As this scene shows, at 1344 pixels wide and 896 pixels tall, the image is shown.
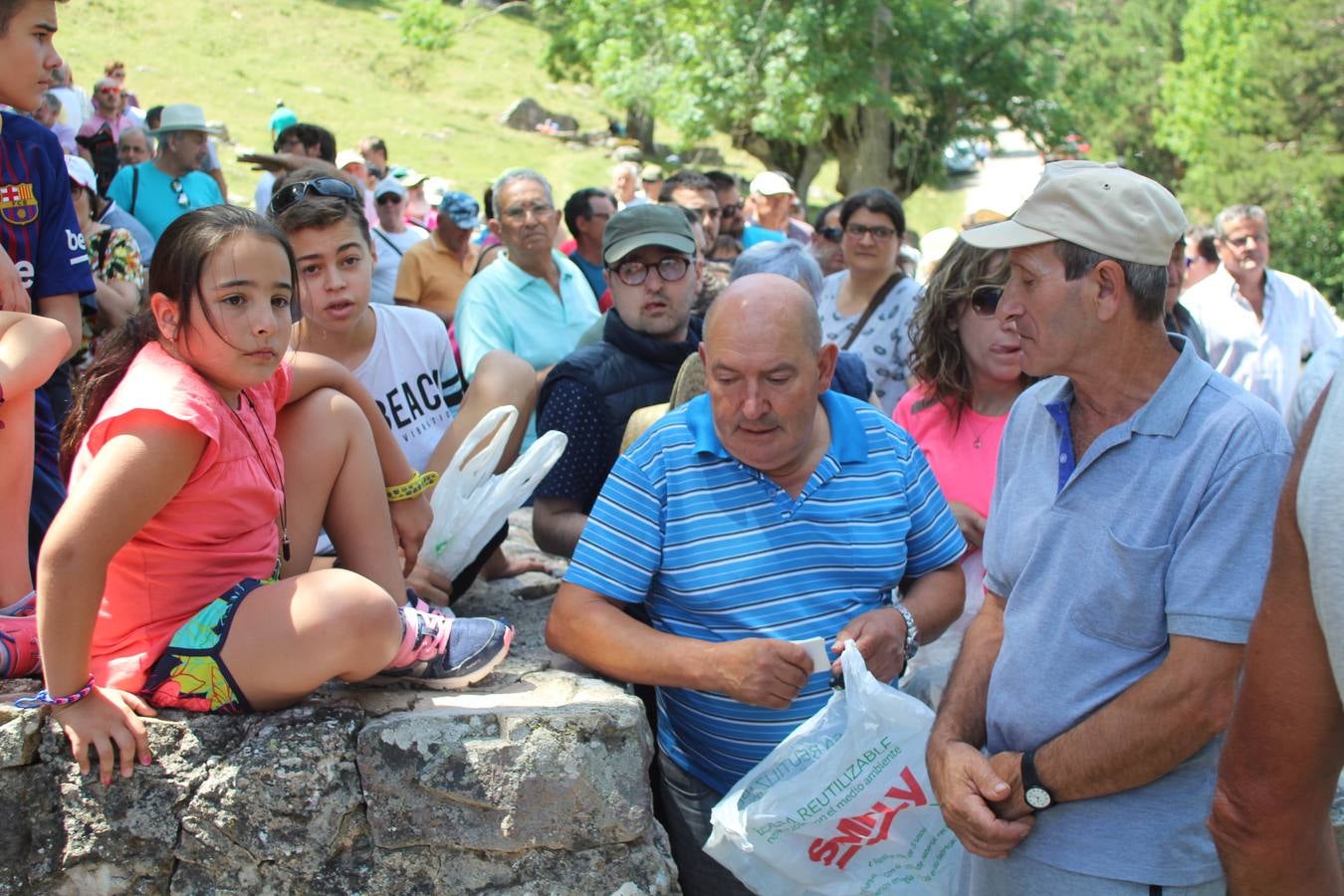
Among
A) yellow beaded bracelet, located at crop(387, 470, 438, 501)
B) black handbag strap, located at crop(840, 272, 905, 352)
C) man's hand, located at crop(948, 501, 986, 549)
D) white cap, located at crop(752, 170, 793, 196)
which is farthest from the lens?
white cap, located at crop(752, 170, 793, 196)

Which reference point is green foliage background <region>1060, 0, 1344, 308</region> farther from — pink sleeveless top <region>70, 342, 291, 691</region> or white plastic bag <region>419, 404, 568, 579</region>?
pink sleeveless top <region>70, 342, 291, 691</region>

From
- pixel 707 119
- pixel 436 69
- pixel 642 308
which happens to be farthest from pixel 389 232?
pixel 436 69

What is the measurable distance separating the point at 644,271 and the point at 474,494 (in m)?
0.97

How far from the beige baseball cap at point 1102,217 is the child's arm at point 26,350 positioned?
192 centimetres

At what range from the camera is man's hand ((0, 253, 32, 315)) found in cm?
260

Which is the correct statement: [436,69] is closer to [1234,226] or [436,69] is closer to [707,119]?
[707,119]

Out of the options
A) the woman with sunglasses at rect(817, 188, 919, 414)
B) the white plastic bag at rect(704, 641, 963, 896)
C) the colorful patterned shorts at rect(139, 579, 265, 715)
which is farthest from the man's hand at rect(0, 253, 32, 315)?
the woman with sunglasses at rect(817, 188, 919, 414)

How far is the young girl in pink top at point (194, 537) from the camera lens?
6.69 feet

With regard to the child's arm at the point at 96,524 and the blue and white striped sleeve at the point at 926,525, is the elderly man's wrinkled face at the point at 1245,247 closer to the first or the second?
the blue and white striped sleeve at the point at 926,525

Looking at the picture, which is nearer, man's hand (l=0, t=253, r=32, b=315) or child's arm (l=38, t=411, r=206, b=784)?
child's arm (l=38, t=411, r=206, b=784)

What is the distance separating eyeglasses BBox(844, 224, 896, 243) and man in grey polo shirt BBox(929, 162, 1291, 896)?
2.86m

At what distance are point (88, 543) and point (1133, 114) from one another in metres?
34.6

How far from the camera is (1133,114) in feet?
106

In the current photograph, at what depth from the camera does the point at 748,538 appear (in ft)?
8.11
